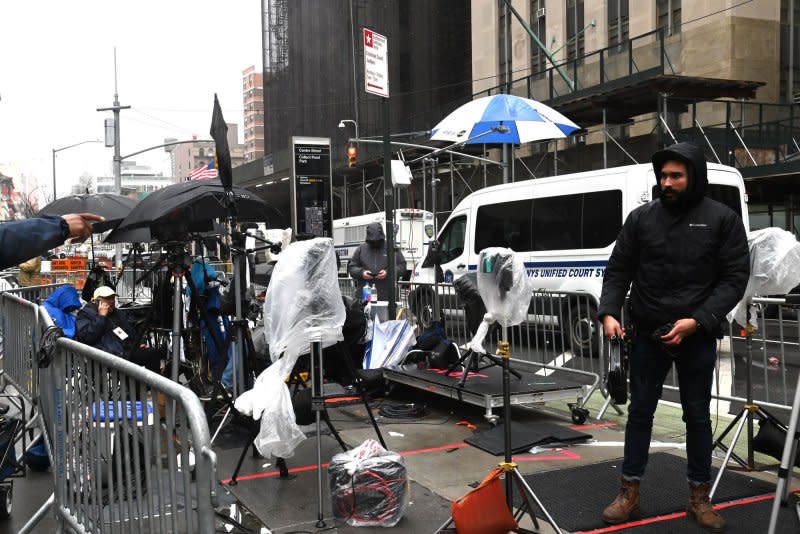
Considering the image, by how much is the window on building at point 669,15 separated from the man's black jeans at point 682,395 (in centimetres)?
2090

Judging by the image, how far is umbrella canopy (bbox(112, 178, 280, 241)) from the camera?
7.48m

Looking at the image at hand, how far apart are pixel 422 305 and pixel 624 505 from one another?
570cm

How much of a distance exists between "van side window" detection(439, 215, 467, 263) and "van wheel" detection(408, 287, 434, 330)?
3.90 metres

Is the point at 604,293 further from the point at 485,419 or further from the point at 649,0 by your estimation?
the point at 649,0

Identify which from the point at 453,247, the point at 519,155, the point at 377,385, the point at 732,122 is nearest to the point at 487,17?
the point at 519,155

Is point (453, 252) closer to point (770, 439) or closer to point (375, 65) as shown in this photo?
point (375, 65)

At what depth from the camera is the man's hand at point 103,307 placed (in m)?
7.68

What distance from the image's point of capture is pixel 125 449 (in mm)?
2869

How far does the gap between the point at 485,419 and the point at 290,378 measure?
2190 millimetres

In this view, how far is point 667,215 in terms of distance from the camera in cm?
437

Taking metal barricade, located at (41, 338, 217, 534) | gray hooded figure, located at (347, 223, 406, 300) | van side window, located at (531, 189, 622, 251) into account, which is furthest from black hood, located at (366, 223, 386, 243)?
metal barricade, located at (41, 338, 217, 534)

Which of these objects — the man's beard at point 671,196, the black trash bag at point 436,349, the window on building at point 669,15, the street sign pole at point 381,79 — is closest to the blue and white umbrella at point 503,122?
the street sign pole at point 381,79

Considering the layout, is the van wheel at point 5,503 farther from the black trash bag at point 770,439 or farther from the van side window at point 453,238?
the van side window at point 453,238

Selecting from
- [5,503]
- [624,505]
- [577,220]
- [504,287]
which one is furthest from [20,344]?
[577,220]
